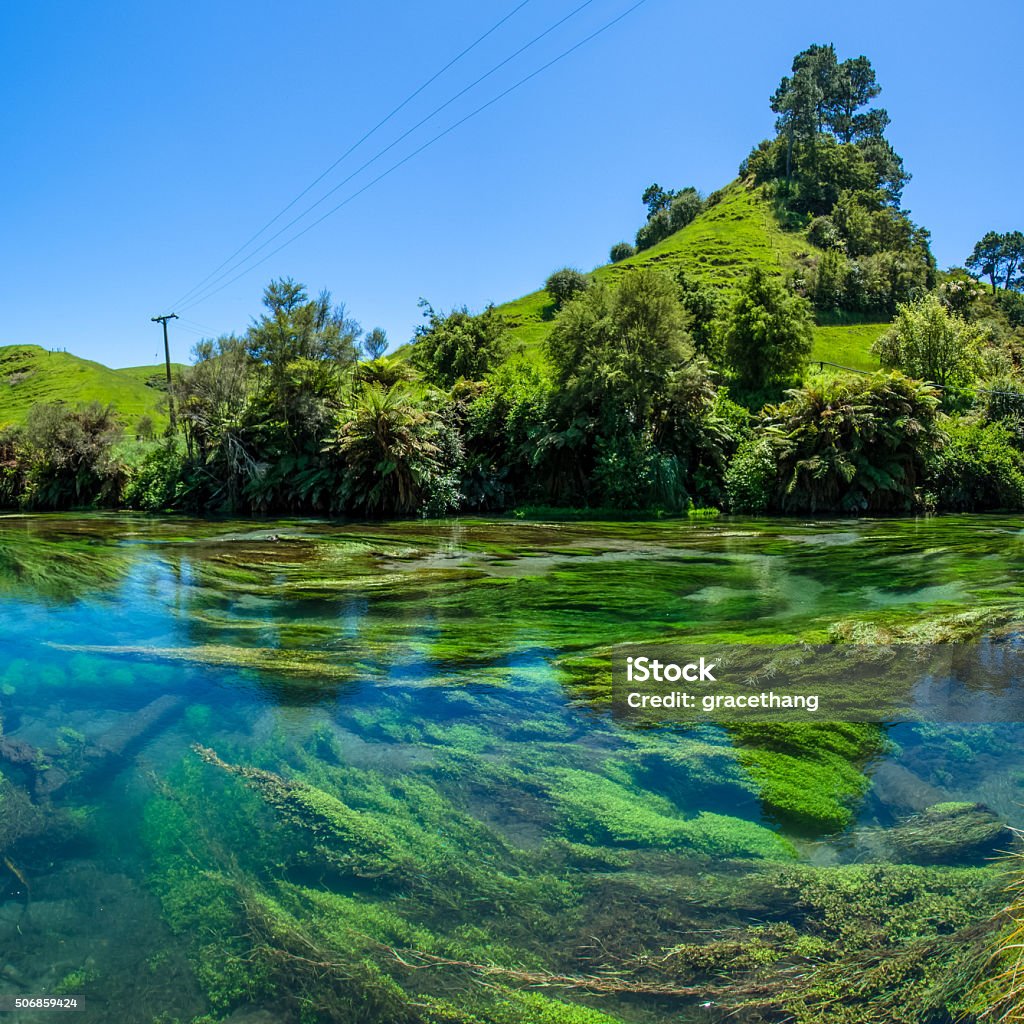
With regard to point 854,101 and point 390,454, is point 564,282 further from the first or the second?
point 854,101

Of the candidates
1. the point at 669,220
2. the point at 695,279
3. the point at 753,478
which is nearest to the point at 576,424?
the point at 753,478

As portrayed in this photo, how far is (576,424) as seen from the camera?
20.9 m

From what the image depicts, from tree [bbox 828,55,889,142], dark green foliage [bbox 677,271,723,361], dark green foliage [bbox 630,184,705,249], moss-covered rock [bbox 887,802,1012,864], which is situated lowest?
moss-covered rock [bbox 887,802,1012,864]

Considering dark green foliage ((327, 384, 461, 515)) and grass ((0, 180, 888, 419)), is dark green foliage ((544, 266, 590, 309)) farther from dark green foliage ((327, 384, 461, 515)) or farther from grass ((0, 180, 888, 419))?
dark green foliage ((327, 384, 461, 515))

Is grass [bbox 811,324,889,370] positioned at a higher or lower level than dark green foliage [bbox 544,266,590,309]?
lower

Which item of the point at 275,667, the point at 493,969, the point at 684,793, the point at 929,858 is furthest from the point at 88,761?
the point at 929,858

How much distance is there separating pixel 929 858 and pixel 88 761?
4.59m

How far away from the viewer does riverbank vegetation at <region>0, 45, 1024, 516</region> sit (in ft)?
64.3

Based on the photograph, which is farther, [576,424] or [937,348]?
[937,348]

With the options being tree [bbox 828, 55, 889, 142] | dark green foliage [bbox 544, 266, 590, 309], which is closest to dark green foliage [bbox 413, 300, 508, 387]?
dark green foliage [bbox 544, 266, 590, 309]

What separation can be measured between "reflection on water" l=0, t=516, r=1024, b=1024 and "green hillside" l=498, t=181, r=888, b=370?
41.7 m

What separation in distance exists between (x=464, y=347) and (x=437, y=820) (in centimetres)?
3044

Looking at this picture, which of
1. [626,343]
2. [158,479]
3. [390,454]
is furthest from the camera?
[158,479]

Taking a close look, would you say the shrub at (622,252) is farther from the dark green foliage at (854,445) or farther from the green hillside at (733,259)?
the dark green foliage at (854,445)
